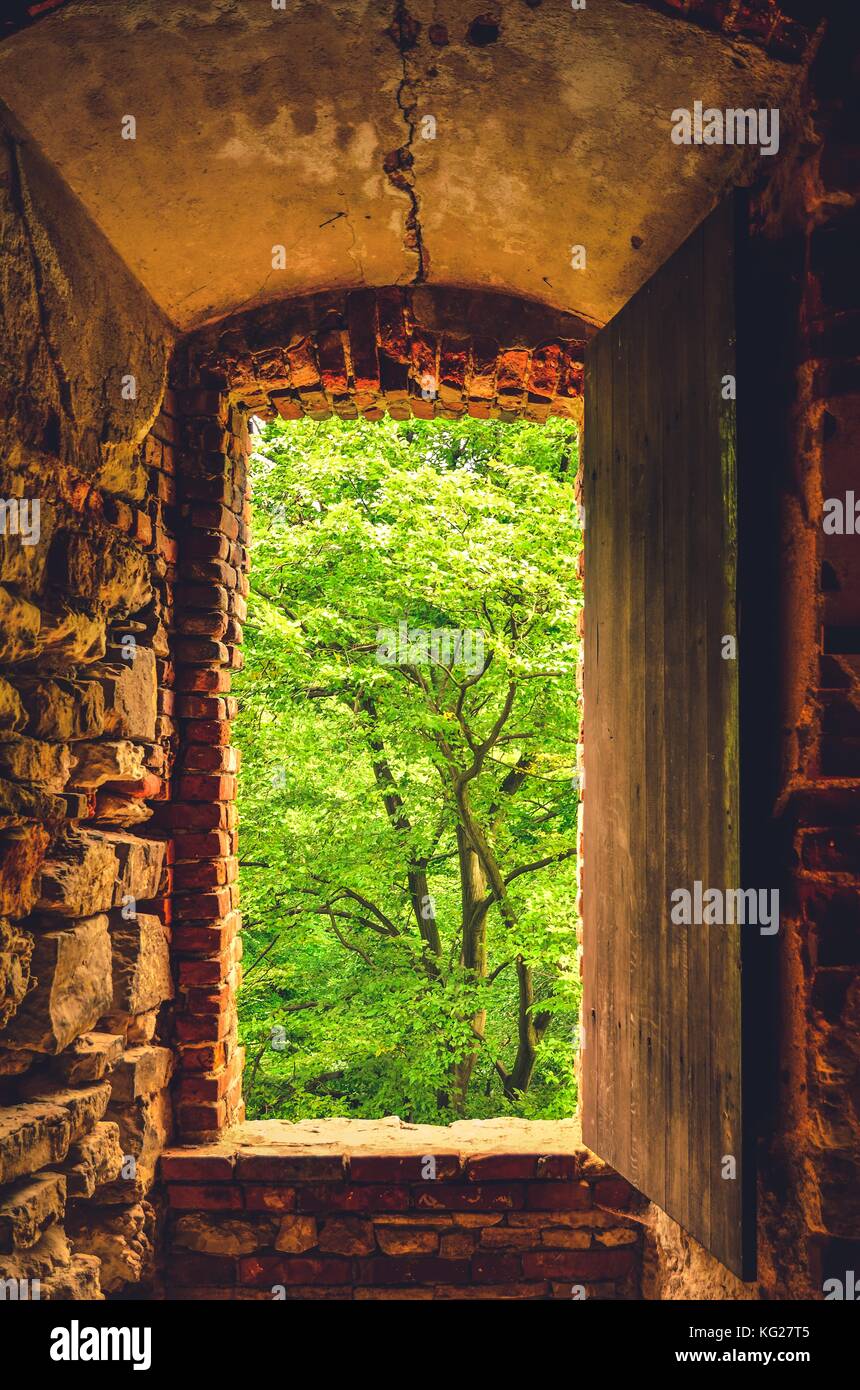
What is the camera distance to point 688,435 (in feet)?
7.70

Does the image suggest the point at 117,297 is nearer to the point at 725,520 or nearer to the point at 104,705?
the point at 104,705

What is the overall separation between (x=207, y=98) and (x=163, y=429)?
1.09m

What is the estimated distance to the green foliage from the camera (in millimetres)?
7129

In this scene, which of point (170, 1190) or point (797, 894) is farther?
point (170, 1190)

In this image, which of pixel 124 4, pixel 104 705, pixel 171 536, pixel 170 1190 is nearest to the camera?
pixel 124 4

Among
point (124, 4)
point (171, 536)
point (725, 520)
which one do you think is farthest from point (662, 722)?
point (124, 4)

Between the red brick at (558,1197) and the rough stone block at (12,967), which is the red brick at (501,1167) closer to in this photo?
the red brick at (558,1197)

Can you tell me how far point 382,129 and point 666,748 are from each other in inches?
67.2

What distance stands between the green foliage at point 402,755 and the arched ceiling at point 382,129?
3.92 metres

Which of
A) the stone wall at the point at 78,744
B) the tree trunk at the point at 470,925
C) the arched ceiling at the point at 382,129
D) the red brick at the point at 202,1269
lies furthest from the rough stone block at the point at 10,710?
the tree trunk at the point at 470,925

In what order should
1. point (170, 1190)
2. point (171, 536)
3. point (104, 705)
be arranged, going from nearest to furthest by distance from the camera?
point (104, 705), point (170, 1190), point (171, 536)

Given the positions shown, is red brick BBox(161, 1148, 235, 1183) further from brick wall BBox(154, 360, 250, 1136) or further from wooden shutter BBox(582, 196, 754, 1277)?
wooden shutter BBox(582, 196, 754, 1277)

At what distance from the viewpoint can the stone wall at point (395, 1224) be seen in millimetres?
3020

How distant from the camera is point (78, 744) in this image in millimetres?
2691
